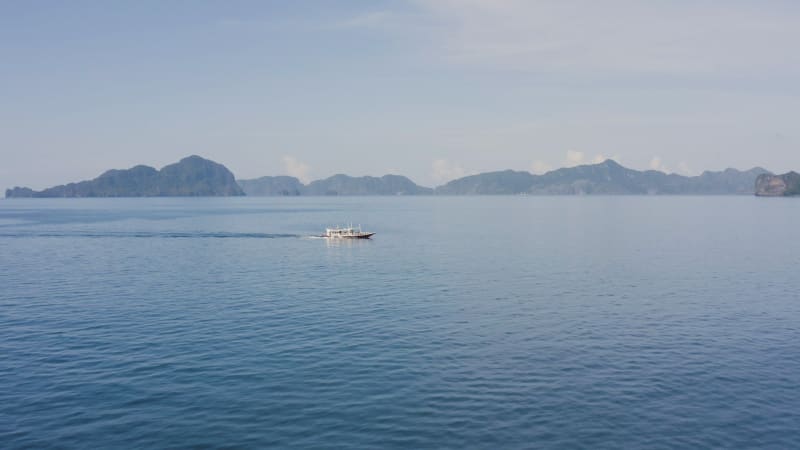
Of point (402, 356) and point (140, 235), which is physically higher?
point (140, 235)

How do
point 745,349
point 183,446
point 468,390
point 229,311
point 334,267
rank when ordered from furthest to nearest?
point 334,267
point 229,311
point 745,349
point 468,390
point 183,446

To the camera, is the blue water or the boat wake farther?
the boat wake

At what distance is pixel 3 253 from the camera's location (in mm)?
129250

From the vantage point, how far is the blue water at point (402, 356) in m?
36.5

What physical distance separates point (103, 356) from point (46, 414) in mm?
12587

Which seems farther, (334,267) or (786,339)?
(334,267)

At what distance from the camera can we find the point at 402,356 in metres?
50.8

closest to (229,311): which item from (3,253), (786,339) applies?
(786,339)

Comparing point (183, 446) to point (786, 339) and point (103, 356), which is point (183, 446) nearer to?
point (103, 356)

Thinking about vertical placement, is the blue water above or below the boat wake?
below

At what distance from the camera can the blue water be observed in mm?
36469

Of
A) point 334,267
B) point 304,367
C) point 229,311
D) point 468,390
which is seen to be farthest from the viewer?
point 334,267

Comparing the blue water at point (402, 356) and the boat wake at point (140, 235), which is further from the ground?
the boat wake at point (140, 235)

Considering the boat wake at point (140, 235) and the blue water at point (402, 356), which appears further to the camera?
the boat wake at point (140, 235)
